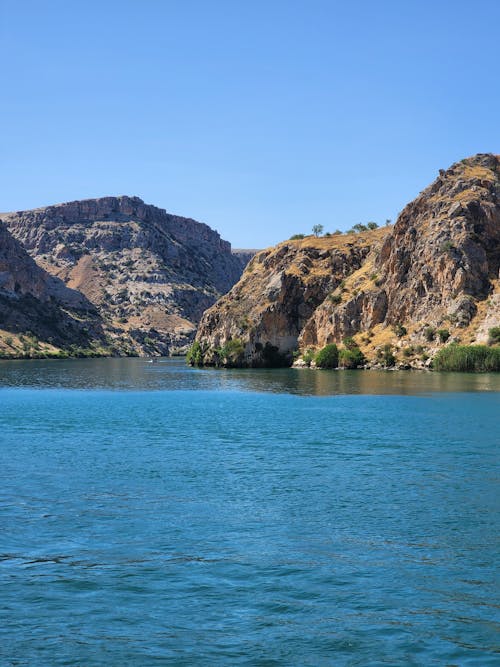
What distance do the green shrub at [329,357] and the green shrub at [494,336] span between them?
30503 millimetres

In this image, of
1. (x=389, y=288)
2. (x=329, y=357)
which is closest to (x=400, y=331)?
(x=389, y=288)

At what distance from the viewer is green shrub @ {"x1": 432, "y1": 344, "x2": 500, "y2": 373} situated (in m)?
117

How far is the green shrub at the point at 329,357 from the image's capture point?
5733 inches

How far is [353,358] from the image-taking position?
14288 cm

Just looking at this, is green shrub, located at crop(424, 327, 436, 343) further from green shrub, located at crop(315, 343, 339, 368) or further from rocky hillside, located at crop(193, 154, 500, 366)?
green shrub, located at crop(315, 343, 339, 368)

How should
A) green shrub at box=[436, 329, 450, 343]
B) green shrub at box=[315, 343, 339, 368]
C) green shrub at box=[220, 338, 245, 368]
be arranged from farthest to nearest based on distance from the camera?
1. green shrub at box=[220, 338, 245, 368]
2. green shrub at box=[315, 343, 339, 368]
3. green shrub at box=[436, 329, 450, 343]

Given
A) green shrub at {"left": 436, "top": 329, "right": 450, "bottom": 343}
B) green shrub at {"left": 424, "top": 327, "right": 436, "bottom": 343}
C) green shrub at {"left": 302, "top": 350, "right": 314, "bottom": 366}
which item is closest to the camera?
green shrub at {"left": 436, "top": 329, "right": 450, "bottom": 343}

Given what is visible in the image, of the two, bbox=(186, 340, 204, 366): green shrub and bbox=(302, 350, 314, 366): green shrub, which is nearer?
bbox=(302, 350, 314, 366): green shrub

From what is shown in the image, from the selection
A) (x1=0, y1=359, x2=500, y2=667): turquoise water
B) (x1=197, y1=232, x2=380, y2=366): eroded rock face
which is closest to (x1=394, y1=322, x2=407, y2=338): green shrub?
(x1=197, y1=232, x2=380, y2=366): eroded rock face

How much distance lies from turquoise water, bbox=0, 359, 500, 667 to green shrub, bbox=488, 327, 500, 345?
7800 cm

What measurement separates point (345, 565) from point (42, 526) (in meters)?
10.4

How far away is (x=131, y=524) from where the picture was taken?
1011 inches

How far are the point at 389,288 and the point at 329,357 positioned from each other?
21772 mm

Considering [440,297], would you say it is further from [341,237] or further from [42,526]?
[42,526]
